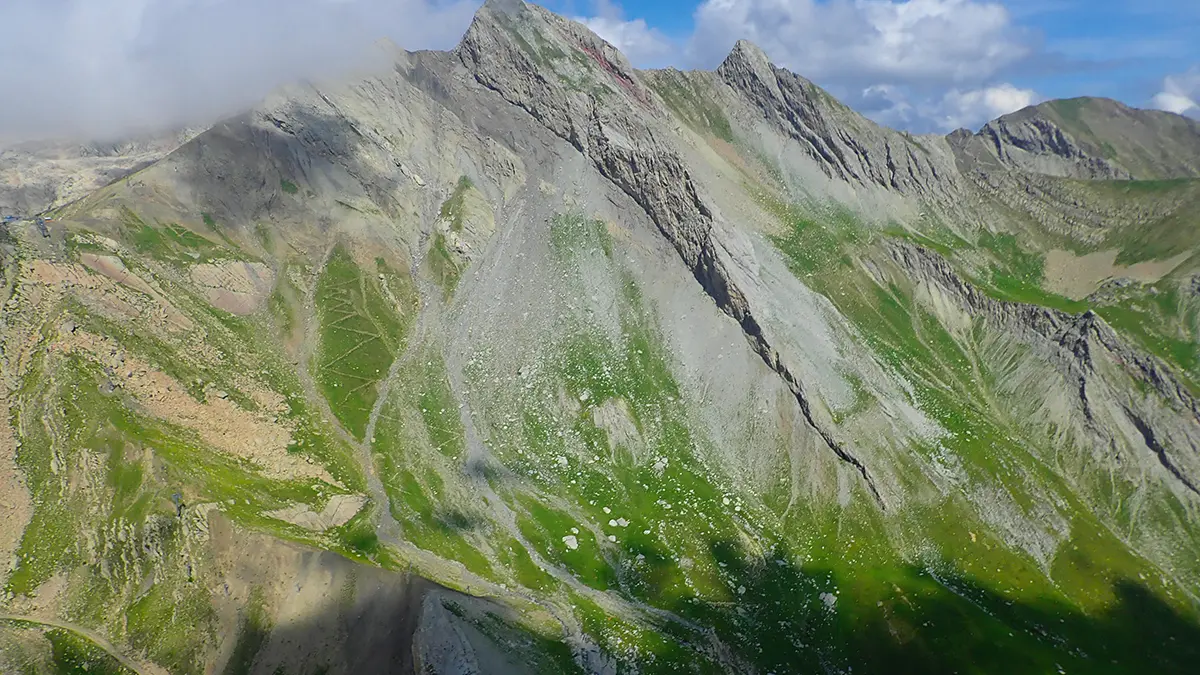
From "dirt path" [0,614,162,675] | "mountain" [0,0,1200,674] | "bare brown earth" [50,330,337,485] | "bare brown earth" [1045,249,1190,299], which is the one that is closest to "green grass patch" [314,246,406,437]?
"mountain" [0,0,1200,674]

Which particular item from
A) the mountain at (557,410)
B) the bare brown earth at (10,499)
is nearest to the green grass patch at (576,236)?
the mountain at (557,410)

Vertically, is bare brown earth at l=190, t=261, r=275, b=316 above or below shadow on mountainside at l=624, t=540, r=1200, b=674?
above

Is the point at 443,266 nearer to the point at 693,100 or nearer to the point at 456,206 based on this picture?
the point at 456,206

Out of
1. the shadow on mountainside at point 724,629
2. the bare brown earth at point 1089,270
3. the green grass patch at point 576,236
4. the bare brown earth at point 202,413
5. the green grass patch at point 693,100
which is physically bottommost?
the shadow on mountainside at point 724,629

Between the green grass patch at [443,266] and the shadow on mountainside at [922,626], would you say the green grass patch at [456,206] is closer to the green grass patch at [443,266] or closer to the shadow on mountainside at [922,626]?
the green grass patch at [443,266]

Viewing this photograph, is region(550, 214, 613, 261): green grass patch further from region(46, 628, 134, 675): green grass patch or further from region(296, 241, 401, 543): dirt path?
region(46, 628, 134, 675): green grass patch

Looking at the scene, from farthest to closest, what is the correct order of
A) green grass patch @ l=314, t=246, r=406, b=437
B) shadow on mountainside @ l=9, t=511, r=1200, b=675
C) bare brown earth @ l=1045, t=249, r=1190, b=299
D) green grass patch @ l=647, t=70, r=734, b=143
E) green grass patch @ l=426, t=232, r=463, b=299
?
green grass patch @ l=647, t=70, r=734, b=143 → bare brown earth @ l=1045, t=249, r=1190, b=299 → green grass patch @ l=426, t=232, r=463, b=299 → green grass patch @ l=314, t=246, r=406, b=437 → shadow on mountainside @ l=9, t=511, r=1200, b=675
